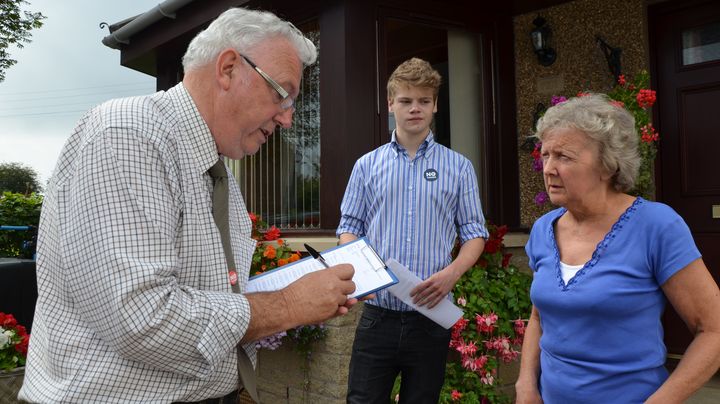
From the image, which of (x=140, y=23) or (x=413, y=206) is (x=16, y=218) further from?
(x=413, y=206)

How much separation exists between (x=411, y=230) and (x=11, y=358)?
8.61 ft

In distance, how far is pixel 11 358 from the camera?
3.59 m

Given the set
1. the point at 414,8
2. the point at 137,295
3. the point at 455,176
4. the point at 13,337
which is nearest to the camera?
the point at 137,295

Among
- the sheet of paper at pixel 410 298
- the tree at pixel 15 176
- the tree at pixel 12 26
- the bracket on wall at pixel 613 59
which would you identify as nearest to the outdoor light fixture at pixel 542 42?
the bracket on wall at pixel 613 59

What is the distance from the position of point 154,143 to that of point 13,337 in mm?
3117

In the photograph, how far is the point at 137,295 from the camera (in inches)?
43.6

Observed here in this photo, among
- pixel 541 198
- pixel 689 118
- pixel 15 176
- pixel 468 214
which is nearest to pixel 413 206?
pixel 468 214

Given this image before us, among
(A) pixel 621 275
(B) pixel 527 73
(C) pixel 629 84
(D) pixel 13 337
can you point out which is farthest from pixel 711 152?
(D) pixel 13 337

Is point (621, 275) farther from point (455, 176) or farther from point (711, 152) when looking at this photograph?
point (711, 152)

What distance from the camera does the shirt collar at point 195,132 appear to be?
4.37 feet

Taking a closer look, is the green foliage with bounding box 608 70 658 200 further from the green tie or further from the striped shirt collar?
the green tie

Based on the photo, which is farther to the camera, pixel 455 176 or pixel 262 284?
pixel 455 176

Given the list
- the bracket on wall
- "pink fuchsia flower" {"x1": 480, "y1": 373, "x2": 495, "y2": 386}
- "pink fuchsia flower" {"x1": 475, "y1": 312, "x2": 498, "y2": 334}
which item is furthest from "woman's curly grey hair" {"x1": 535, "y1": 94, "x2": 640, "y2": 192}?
the bracket on wall

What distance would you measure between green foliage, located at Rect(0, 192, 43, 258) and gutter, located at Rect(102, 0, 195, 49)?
471 cm
